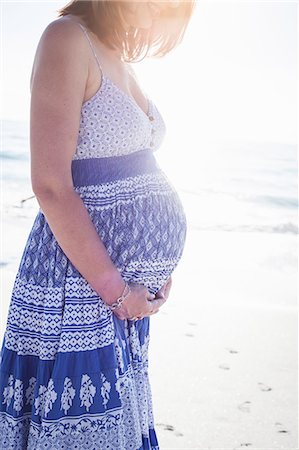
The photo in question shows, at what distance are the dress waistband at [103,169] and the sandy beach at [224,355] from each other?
5.14 ft

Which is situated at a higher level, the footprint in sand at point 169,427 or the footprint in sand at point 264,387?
the footprint in sand at point 169,427

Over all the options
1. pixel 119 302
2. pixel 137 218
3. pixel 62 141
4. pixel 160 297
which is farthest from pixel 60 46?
pixel 160 297

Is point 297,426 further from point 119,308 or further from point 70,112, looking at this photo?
point 70,112

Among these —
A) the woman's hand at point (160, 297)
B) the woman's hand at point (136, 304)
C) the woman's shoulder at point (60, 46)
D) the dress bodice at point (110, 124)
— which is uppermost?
the woman's shoulder at point (60, 46)

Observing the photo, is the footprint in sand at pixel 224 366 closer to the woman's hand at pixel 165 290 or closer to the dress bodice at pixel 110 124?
the woman's hand at pixel 165 290

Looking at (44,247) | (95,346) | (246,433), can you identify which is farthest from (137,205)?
(246,433)

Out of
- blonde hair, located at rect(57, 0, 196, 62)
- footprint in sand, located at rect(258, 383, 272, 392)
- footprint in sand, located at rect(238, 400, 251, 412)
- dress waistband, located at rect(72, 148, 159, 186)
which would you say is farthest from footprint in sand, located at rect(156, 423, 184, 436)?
blonde hair, located at rect(57, 0, 196, 62)

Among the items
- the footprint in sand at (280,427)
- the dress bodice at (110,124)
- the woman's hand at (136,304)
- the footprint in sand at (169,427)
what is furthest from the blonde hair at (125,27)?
the footprint in sand at (280,427)

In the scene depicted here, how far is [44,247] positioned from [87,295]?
170 mm

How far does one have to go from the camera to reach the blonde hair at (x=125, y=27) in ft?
4.85

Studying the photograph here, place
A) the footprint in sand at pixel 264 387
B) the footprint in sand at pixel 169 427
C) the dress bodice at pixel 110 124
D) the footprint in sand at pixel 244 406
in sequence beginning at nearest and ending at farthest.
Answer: the dress bodice at pixel 110 124
the footprint in sand at pixel 169 427
the footprint in sand at pixel 244 406
the footprint in sand at pixel 264 387

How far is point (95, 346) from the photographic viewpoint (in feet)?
4.81

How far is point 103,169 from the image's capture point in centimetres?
151

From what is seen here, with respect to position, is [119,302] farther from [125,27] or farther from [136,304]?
[125,27]
